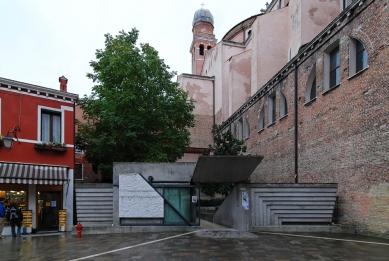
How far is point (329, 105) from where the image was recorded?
46.3 feet

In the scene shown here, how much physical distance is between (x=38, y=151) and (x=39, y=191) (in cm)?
188

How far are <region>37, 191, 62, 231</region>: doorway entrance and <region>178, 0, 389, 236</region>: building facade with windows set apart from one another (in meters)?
12.2

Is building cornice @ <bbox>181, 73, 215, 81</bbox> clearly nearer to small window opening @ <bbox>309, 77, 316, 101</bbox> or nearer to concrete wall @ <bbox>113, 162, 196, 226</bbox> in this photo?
small window opening @ <bbox>309, 77, 316, 101</bbox>

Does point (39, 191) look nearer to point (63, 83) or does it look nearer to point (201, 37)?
point (63, 83)

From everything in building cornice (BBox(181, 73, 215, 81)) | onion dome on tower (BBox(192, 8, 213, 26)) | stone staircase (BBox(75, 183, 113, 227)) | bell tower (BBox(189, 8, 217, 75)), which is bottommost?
stone staircase (BBox(75, 183, 113, 227))

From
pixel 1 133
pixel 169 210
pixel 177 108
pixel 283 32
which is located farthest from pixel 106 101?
pixel 283 32

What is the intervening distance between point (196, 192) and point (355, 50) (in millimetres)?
8731

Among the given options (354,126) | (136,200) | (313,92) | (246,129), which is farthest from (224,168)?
(246,129)

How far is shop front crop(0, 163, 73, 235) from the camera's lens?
13.6m

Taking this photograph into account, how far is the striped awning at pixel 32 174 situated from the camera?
43.5 feet

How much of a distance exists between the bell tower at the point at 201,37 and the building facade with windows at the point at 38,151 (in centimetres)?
4279

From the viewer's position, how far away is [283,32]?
26.4m

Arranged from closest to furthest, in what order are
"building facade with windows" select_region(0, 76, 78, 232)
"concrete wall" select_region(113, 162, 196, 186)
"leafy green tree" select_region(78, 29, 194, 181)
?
"concrete wall" select_region(113, 162, 196, 186), "building facade with windows" select_region(0, 76, 78, 232), "leafy green tree" select_region(78, 29, 194, 181)

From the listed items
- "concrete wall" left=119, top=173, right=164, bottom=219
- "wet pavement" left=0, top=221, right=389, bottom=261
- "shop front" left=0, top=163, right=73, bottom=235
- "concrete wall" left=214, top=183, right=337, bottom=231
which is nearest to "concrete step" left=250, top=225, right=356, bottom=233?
"concrete wall" left=214, top=183, right=337, bottom=231
